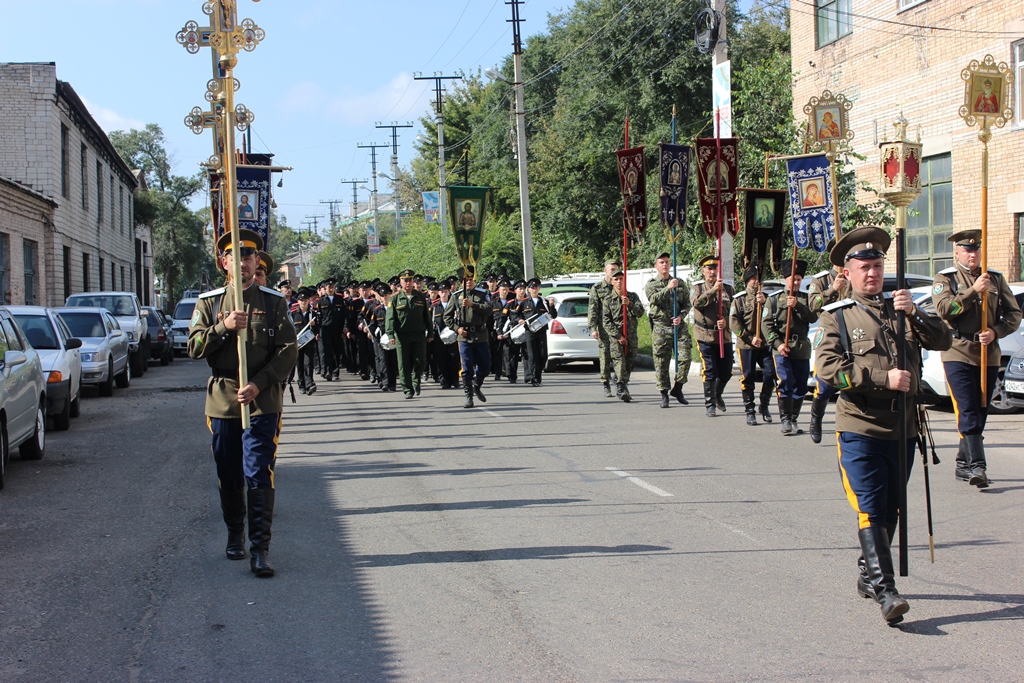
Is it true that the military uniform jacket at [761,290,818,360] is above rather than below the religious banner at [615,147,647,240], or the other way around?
below

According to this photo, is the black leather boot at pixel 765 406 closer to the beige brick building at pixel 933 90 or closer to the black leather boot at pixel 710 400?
the black leather boot at pixel 710 400

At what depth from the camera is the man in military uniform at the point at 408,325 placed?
17.0 metres

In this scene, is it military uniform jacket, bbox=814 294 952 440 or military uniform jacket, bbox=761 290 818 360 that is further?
military uniform jacket, bbox=761 290 818 360

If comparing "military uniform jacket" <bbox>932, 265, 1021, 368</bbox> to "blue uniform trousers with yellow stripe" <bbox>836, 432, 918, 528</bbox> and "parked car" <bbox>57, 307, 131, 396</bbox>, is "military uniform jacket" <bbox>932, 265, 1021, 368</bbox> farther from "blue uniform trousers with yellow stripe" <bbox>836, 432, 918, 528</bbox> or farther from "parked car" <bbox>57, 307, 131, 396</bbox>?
"parked car" <bbox>57, 307, 131, 396</bbox>

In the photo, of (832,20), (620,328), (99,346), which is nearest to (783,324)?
(620,328)

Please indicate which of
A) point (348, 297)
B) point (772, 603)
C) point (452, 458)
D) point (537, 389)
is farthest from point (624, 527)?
point (348, 297)

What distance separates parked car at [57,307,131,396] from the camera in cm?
1855

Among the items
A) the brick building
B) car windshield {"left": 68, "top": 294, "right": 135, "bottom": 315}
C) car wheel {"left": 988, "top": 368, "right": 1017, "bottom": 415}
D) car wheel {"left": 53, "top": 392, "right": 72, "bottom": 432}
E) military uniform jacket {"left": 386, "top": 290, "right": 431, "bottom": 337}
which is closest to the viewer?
car wheel {"left": 988, "top": 368, "right": 1017, "bottom": 415}

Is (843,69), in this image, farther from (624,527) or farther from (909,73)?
(624,527)

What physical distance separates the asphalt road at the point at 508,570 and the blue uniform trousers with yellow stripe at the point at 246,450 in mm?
541

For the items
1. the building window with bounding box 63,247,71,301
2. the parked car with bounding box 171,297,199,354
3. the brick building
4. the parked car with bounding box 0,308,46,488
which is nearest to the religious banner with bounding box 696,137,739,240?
the parked car with bounding box 0,308,46,488

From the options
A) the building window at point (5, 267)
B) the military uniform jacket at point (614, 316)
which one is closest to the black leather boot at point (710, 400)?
the military uniform jacket at point (614, 316)

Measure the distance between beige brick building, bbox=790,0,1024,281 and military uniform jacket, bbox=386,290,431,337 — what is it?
932 centimetres

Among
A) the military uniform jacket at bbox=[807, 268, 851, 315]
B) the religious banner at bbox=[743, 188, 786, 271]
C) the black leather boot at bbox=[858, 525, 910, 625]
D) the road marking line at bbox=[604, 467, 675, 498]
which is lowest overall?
the road marking line at bbox=[604, 467, 675, 498]
